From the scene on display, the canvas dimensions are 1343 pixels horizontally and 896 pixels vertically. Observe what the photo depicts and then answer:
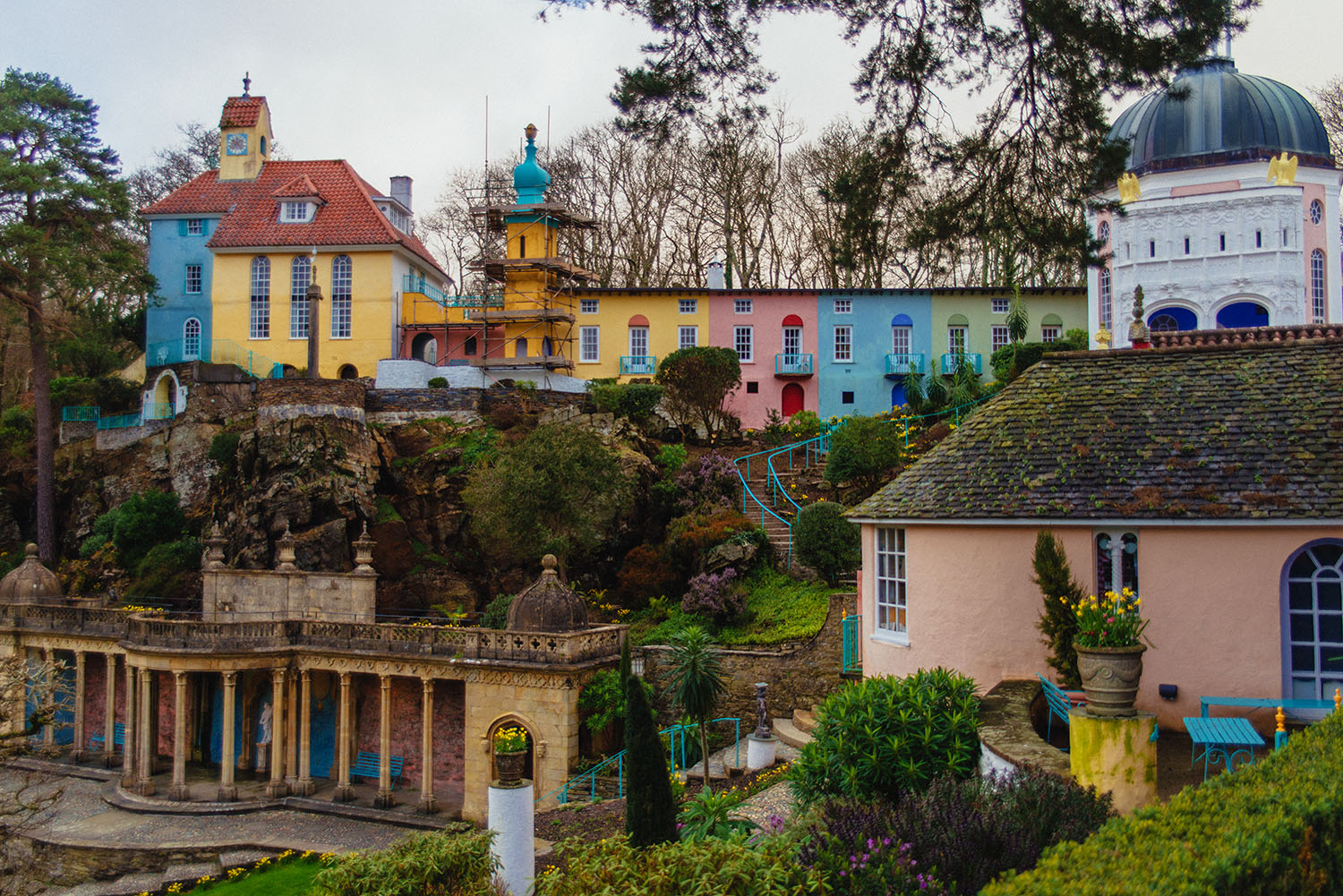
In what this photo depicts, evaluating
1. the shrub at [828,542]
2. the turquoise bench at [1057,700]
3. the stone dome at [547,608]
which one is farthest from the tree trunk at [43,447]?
the turquoise bench at [1057,700]

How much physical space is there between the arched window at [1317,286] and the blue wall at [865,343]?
13.0 metres

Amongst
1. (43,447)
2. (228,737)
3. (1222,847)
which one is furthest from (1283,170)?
(43,447)

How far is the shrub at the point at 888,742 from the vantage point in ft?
33.1

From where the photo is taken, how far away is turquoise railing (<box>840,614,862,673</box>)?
1844cm

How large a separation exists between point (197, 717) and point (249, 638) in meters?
5.42

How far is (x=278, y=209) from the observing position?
4162 cm

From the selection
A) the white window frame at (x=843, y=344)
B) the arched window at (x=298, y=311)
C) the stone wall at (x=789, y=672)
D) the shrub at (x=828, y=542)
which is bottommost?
the stone wall at (x=789, y=672)

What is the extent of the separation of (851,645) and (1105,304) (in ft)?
67.5

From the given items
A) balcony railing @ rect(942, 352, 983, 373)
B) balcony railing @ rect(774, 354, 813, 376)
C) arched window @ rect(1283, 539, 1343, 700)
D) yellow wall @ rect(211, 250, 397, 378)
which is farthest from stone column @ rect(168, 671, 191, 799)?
balcony railing @ rect(942, 352, 983, 373)

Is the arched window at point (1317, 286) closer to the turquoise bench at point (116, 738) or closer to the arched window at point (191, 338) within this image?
the turquoise bench at point (116, 738)

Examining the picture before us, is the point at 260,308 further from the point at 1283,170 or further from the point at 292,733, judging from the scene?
the point at 1283,170

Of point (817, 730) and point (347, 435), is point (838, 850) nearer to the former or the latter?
point (817, 730)

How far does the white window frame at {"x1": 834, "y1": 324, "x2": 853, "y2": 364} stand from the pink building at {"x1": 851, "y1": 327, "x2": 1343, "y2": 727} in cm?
2558

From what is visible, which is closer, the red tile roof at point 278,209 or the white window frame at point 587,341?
the red tile roof at point 278,209
